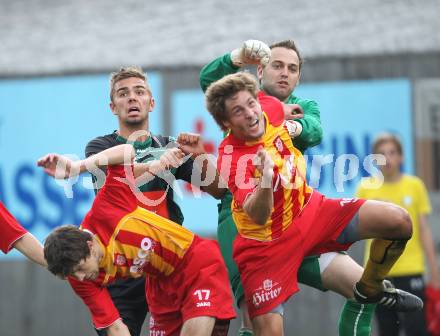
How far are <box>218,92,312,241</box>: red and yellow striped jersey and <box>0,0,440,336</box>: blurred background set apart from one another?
11.3 feet

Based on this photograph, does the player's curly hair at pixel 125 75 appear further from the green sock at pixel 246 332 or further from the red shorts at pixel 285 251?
the green sock at pixel 246 332

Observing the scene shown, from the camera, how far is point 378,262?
20.6 ft

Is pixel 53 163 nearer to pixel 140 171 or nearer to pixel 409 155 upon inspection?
pixel 140 171

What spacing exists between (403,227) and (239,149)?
3.74ft

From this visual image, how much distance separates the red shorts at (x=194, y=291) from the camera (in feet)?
19.8

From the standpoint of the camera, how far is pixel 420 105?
11062 mm

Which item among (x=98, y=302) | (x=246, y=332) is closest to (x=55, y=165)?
(x=98, y=302)

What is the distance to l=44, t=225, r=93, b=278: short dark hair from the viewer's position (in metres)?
5.73

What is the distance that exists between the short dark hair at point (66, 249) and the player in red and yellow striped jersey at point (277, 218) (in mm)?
982

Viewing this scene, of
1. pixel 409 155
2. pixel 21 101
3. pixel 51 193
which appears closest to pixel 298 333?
pixel 409 155

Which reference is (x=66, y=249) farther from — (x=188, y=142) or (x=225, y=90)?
(x=225, y=90)

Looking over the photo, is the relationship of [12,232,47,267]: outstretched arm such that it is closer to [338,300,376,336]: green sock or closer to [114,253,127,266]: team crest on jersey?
[114,253,127,266]: team crest on jersey

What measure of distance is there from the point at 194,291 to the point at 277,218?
0.71 meters

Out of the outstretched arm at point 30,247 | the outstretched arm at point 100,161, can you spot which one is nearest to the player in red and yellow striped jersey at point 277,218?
the outstretched arm at point 100,161
